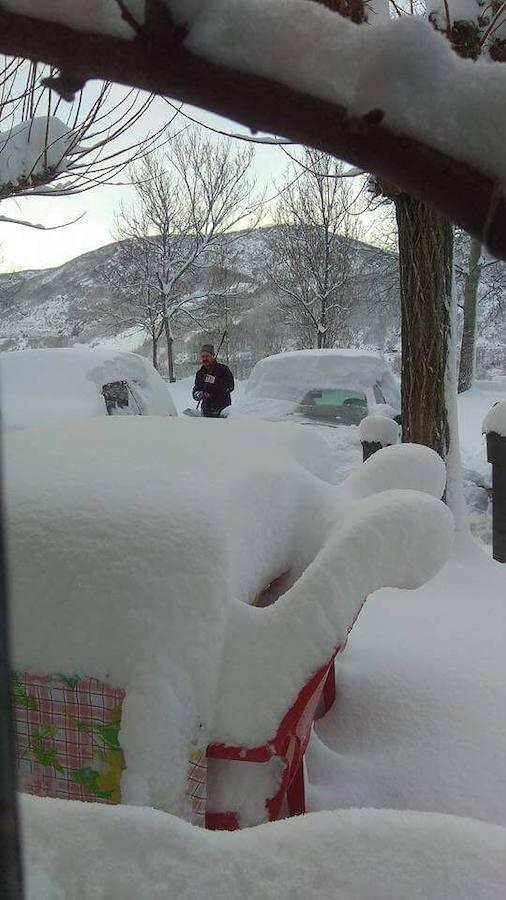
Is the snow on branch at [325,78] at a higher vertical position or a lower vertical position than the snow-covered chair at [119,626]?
higher

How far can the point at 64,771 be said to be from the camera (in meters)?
1.74

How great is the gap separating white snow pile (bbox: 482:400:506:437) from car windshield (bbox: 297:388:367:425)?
396 cm

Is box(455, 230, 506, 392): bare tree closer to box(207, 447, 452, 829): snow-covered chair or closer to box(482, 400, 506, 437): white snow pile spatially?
box(482, 400, 506, 437): white snow pile

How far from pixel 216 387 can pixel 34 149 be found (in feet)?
11.7

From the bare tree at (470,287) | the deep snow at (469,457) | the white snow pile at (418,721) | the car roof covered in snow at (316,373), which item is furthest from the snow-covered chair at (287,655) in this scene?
the bare tree at (470,287)

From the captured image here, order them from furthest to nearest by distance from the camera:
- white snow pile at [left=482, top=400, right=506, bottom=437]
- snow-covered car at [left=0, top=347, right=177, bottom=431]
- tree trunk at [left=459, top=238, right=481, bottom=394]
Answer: tree trunk at [left=459, top=238, right=481, bottom=394]
snow-covered car at [left=0, top=347, right=177, bottom=431]
white snow pile at [left=482, top=400, right=506, bottom=437]

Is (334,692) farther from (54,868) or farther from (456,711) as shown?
(54,868)

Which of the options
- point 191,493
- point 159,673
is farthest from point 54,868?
point 191,493

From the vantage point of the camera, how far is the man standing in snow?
763 cm

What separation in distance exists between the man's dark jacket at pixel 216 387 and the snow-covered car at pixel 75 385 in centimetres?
96

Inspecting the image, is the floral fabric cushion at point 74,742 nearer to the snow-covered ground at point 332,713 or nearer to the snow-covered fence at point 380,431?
the snow-covered ground at point 332,713

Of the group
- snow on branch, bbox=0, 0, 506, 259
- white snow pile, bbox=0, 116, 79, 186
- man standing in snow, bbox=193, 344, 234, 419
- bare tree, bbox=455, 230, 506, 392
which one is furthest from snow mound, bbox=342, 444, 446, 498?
bare tree, bbox=455, 230, 506, 392

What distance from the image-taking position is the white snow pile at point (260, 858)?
3.14 ft

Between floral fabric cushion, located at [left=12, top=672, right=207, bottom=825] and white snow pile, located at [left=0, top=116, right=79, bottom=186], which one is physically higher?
white snow pile, located at [left=0, top=116, right=79, bottom=186]
